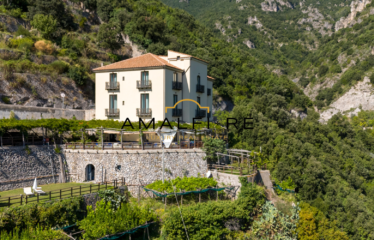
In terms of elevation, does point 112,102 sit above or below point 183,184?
above

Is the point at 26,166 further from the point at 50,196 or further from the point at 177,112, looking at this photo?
the point at 177,112

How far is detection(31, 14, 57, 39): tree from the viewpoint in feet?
148

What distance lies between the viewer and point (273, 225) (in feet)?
80.8

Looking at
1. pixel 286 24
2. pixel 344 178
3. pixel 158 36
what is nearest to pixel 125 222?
pixel 344 178

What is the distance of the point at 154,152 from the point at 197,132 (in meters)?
5.68

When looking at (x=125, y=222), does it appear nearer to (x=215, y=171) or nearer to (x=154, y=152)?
(x=154, y=152)

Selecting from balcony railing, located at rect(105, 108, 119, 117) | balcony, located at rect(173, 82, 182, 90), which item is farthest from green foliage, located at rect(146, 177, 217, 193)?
balcony railing, located at rect(105, 108, 119, 117)

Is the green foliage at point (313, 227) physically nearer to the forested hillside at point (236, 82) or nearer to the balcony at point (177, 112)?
the forested hillside at point (236, 82)

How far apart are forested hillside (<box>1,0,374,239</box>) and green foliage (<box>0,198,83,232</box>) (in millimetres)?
18156

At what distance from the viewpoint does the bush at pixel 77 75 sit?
39812 mm

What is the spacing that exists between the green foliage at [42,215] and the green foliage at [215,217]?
5960 millimetres

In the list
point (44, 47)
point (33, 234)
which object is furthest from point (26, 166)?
point (44, 47)

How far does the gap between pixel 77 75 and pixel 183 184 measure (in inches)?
887

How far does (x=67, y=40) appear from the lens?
4634cm
